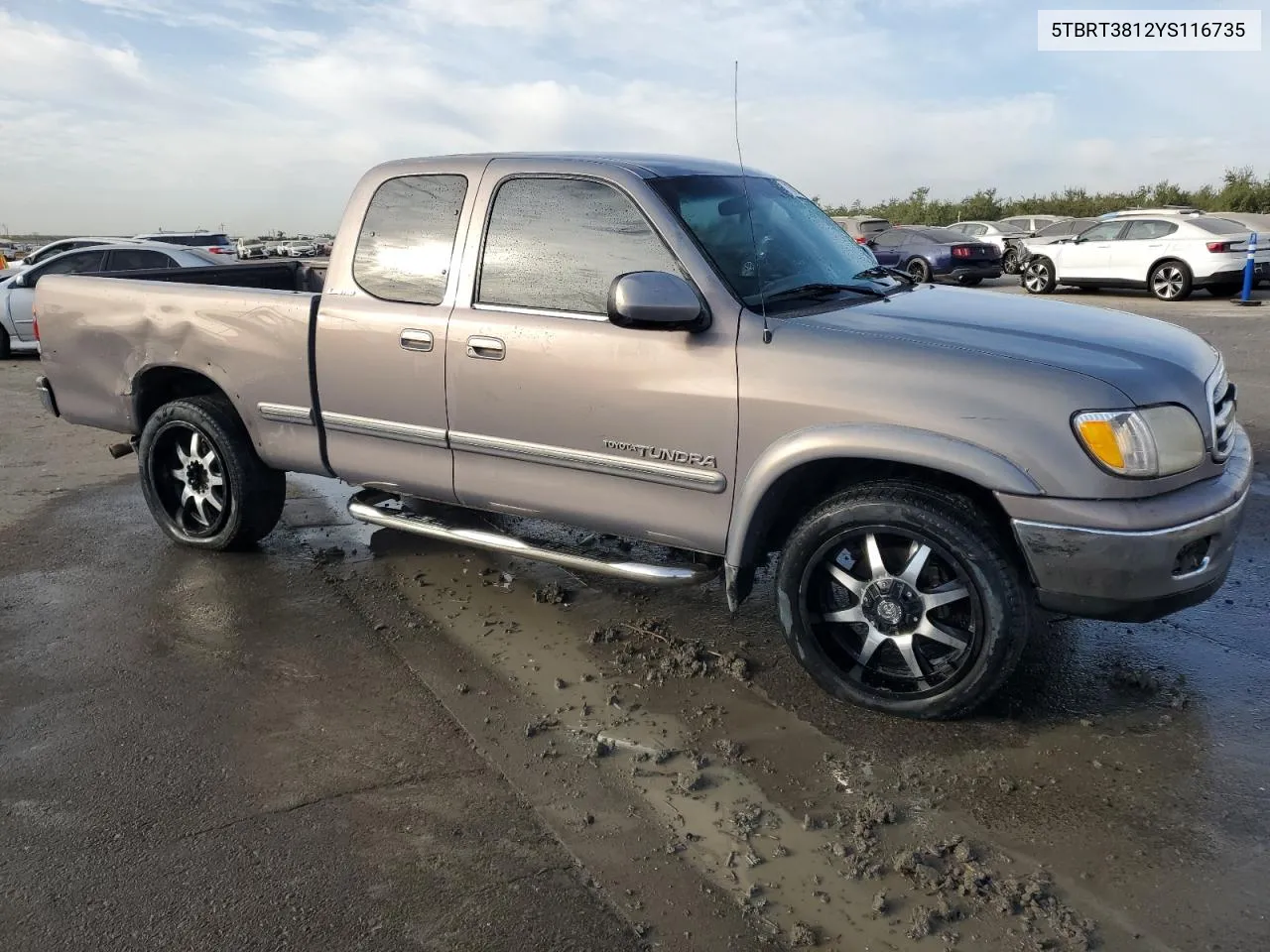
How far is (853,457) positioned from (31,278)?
44.5 ft

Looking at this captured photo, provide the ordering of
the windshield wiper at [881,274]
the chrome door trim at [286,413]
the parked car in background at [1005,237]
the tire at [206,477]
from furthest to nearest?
the parked car in background at [1005,237] < the tire at [206,477] < the chrome door trim at [286,413] < the windshield wiper at [881,274]

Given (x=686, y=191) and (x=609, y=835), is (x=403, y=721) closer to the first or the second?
(x=609, y=835)

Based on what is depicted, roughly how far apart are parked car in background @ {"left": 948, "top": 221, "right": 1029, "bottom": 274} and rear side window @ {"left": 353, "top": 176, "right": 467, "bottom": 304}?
21894mm

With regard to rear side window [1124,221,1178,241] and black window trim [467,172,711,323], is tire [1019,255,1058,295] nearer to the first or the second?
rear side window [1124,221,1178,241]

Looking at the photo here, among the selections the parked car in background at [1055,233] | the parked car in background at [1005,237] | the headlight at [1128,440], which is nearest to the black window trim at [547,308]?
the headlight at [1128,440]

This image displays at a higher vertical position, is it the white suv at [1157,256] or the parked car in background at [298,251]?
the parked car in background at [298,251]

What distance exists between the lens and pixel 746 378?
11.5 feet

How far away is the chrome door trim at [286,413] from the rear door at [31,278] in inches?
378

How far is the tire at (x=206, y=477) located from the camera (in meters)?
5.01

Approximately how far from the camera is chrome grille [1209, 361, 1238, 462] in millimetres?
3324

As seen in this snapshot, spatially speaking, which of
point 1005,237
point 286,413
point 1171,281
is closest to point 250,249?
point 1005,237

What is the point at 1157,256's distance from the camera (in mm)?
17328

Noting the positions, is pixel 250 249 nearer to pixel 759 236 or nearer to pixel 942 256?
pixel 942 256

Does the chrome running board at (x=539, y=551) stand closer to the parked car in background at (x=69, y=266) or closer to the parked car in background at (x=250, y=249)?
the parked car in background at (x=69, y=266)
